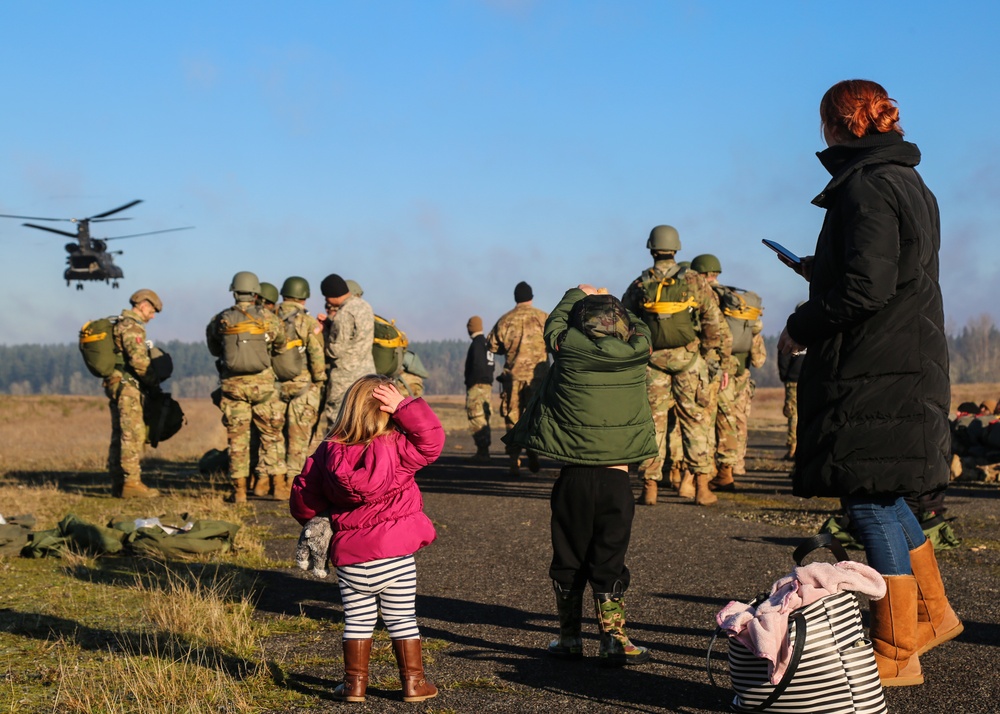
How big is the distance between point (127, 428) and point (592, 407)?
933cm

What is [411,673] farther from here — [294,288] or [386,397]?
[294,288]

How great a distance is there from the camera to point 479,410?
18844 mm

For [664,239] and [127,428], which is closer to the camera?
[664,239]

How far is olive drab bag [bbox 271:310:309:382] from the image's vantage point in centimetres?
1312

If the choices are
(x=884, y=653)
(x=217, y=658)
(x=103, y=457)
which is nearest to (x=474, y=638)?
(x=217, y=658)

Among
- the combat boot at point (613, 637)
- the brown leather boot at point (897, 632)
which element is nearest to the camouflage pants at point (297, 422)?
the combat boot at point (613, 637)

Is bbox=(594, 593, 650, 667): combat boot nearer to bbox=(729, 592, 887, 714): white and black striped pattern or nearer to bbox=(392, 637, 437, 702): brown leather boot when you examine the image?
bbox=(392, 637, 437, 702): brown leather boot

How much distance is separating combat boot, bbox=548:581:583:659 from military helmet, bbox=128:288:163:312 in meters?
9.35

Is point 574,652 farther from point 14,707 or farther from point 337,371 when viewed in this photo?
point 337,371

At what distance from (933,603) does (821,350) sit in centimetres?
120

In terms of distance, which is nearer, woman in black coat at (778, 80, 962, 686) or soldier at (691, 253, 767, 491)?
woman in black coat at (778, 80, 962, 686)

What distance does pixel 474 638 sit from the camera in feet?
20.3

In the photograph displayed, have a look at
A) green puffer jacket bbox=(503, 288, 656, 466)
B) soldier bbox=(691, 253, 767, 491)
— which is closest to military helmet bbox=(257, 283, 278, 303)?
soldier bbox=(691, 253, 767, 491)

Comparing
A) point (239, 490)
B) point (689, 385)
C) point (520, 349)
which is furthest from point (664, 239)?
point (239, 490)
